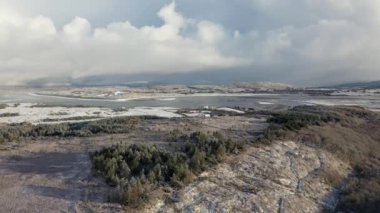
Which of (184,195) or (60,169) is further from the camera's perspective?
(60,169)

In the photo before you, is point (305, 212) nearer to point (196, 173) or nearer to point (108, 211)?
point (196, 173)

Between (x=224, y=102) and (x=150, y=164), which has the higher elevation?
(x=150, y=164)

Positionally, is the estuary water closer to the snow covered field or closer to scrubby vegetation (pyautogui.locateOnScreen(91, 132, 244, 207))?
the snow covered field

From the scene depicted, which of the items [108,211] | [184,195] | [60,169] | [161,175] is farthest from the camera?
[60,169]

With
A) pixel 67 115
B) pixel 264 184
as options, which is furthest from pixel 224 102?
pixel 264 184

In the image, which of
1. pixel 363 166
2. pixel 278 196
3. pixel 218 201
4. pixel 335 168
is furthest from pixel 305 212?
pixel 363 166

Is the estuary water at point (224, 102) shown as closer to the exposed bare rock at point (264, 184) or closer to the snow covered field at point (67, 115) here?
the snow covered field at point (67, 115)

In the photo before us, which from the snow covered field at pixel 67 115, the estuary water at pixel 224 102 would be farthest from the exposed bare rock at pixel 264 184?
the estuary water at pixel 224 102

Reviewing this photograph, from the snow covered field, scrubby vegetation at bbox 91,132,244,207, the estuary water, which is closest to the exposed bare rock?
scrubby vegetation at bbox 91,132,244,207

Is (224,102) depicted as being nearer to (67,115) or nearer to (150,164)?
(67,115)
